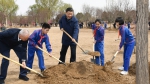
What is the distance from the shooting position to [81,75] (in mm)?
5695

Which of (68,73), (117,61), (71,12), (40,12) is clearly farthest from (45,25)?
(40,12)

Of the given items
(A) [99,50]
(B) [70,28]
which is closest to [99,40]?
(A) [99,50]

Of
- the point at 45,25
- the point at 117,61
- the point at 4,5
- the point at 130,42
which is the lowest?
the point at 117,61

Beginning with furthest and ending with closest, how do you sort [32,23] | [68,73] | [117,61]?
1. [32,23]
2. [117,61]
3. [68,73]

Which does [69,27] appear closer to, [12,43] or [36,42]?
[36,42]

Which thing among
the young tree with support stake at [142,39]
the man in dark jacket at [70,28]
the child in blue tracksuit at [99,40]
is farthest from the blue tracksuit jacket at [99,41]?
the young tree with support stake at [142,39]

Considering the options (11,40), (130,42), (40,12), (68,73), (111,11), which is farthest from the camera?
(40,12)

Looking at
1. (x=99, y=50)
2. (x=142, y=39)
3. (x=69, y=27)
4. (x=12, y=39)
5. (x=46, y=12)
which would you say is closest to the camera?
(x=142, y=39)

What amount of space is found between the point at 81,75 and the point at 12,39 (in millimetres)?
1908

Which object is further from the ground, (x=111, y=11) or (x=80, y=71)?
(x=111, y=11)

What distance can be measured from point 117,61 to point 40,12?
52.9m

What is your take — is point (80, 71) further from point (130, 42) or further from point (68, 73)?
point (130, 42)

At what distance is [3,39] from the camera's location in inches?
210

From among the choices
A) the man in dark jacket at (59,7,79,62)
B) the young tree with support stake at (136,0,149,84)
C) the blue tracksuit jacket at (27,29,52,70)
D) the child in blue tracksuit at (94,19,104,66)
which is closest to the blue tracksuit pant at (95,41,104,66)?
the child in blue tracksuit at (94,19,104,66)
